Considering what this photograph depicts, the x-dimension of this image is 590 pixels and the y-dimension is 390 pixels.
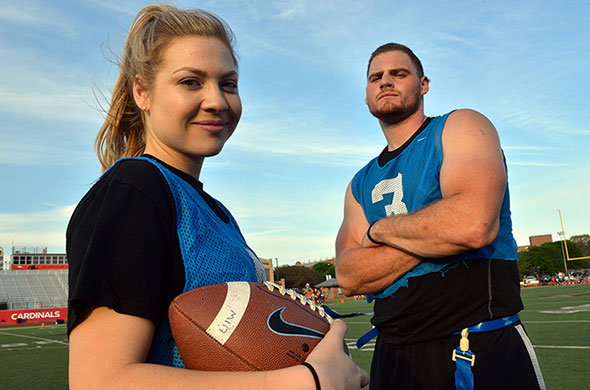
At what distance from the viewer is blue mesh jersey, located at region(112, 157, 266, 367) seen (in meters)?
1.09

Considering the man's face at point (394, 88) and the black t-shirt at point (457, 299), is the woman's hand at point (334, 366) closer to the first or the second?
the black t-shirt at point (457, 299)

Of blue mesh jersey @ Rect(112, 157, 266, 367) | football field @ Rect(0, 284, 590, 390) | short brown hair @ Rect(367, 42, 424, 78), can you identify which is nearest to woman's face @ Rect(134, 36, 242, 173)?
blue mesh jersey @ Rect(112, 157, 266, 367)

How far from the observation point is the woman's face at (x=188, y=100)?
129cm

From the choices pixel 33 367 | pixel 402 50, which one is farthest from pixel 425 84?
pixel 33 367

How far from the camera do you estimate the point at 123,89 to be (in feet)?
5.02

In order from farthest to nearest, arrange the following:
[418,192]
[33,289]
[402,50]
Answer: [33,289]
[402,50]
[418,192]

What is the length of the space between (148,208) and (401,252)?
1544 mm

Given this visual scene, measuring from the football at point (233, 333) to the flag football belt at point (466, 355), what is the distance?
1.21 m

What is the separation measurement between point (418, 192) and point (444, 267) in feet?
1.36

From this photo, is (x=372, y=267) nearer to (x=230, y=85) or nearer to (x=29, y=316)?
(x=230, y=85)

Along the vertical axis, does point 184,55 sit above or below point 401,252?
above

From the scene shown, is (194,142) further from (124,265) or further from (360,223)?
(360,223)

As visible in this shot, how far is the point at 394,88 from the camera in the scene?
2664 mm

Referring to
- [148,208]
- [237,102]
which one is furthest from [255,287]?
[237,102]
